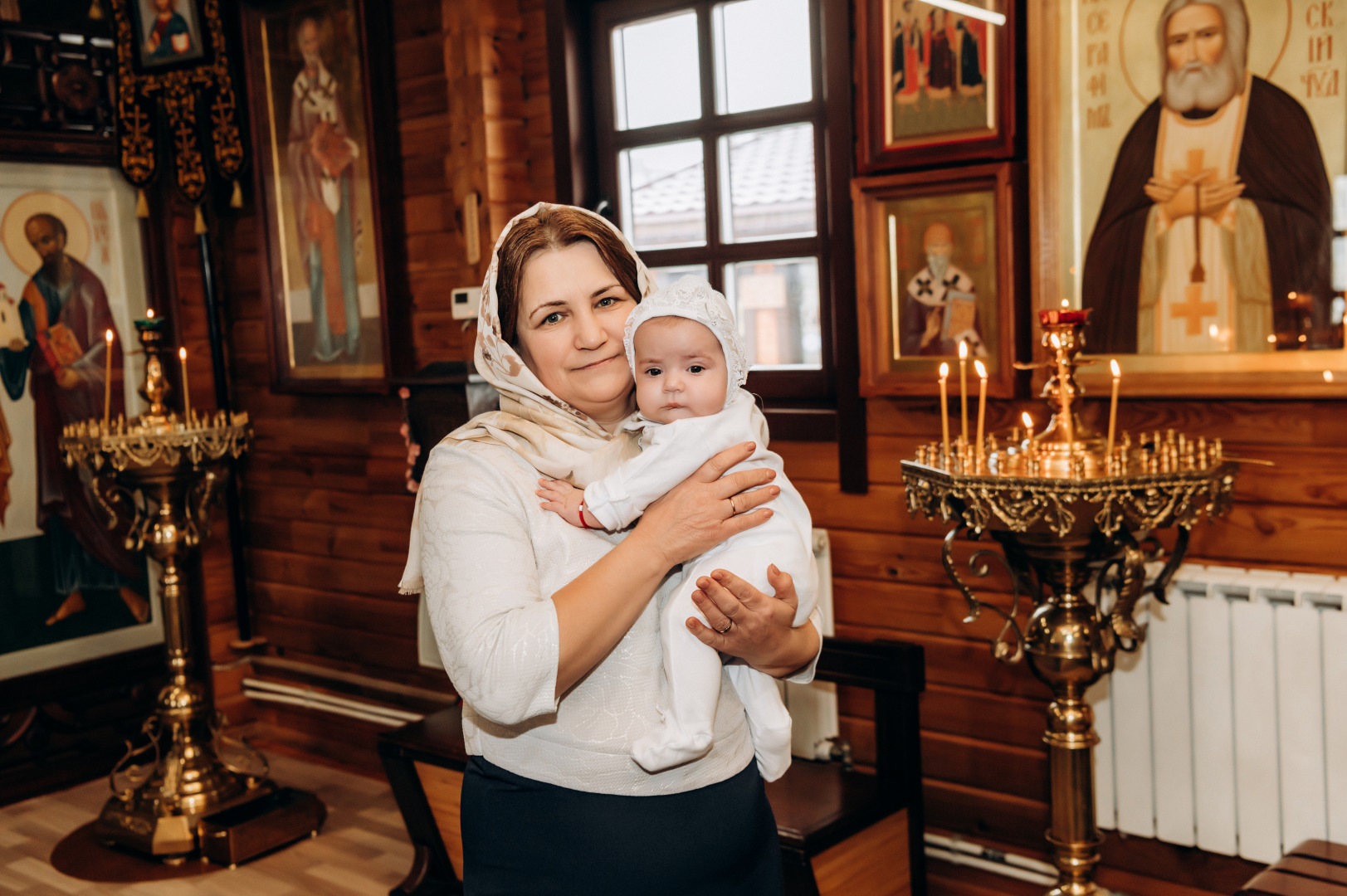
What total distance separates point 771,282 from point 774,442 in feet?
1.45

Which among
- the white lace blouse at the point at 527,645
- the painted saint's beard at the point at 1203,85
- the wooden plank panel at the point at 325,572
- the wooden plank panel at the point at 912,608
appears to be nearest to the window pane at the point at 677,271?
the wooden plank panel at the point at 912,608

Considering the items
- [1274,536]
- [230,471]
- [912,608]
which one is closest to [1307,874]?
[1274,536]

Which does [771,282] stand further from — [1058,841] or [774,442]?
[1058,841]

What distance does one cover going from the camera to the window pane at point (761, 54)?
3.08m

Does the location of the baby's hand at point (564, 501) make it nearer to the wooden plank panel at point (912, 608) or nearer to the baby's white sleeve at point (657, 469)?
the baby's white sleeve at point (657, 469)

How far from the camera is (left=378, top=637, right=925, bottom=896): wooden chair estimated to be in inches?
95.1

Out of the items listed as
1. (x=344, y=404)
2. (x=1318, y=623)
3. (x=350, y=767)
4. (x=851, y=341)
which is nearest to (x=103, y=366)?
(x=344, y=404)

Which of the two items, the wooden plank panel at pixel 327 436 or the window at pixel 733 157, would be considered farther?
the wooden plank panel at pixel 327 436

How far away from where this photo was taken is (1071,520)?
191 centimetres

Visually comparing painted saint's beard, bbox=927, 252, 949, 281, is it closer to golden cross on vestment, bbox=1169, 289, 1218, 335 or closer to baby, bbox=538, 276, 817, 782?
golden cross on vestment, bbox=1169, 289, 1218, 335

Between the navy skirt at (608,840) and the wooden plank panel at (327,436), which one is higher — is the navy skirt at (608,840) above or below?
below

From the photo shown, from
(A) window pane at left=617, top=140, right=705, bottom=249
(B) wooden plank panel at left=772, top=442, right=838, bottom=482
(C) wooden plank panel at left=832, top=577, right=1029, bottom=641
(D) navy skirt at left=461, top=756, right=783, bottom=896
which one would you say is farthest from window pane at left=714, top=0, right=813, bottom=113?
(D) navy skirt at left=461, top=756, right=783, bottom=896

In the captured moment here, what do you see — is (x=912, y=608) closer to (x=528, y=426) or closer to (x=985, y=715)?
(x=985, y=715)

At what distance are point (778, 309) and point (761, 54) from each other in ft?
2.26
